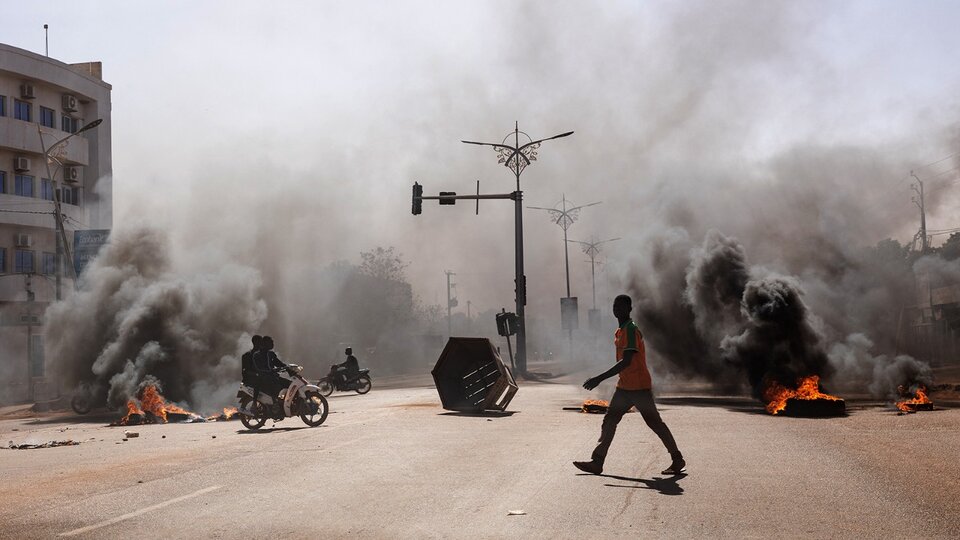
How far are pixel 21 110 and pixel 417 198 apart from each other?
28.0m

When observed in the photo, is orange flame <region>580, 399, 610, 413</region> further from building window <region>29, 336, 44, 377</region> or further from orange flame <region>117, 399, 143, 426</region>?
building window <region>29, 336, 44, 377</region>

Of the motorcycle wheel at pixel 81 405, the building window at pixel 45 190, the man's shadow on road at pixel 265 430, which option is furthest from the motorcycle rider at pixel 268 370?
the building window at pixel 45 190

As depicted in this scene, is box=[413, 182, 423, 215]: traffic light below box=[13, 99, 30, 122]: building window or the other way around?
below

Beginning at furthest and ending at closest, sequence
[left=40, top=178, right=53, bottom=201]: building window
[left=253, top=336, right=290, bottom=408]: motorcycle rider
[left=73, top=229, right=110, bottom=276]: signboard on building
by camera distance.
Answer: [left=40, top=178, right=53, bottom=201]: building window
[left=73, top=229, right=110, bottom=276]: signboard on building
[left=253, top=336, right=290, bottom=408]: motorcycle rider

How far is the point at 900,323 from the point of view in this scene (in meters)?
34.4

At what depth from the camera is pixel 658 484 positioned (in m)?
9.54

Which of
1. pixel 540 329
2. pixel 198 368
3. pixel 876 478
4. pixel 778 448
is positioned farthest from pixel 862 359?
pixel 540 329

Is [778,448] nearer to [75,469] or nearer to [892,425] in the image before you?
[892,425]

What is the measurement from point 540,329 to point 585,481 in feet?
410

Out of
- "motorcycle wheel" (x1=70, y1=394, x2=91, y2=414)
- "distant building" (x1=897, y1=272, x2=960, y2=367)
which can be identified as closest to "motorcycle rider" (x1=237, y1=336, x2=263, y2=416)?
"motorcycle wheel" (x1=70, y1=394, x2=91, y2=414)

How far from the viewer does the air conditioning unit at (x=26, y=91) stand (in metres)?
50.3

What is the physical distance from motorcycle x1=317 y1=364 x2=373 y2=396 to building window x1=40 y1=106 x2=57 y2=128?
26.5m

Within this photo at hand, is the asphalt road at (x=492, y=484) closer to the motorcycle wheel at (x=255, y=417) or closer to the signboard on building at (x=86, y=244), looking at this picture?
the motorcycle wheel at (x=255, y=417)

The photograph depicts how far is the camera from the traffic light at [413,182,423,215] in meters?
33.4
